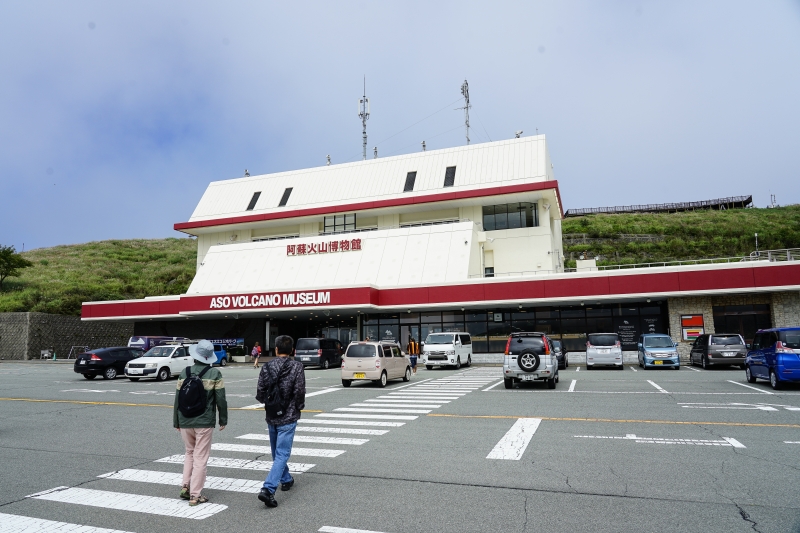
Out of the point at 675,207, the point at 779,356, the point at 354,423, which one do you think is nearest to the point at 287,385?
the point at 354,423

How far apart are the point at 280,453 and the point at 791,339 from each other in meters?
16.2

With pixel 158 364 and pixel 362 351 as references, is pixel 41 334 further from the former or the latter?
pixel 362 351

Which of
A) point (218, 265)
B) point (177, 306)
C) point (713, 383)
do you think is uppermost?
point (218, 265)

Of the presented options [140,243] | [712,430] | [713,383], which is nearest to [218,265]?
[713,383]

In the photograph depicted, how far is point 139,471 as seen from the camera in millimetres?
8008

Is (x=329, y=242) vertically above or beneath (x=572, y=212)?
beneath

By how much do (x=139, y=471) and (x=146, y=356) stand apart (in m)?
19.8

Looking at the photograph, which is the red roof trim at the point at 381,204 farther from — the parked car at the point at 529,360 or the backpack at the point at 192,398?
the backpack at the point at 192,398

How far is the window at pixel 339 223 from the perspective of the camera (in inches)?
1741

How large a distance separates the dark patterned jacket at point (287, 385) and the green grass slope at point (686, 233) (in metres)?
60.8

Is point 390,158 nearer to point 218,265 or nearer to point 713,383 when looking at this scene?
point 218,265

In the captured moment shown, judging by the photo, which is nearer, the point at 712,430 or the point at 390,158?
the point at 712,430

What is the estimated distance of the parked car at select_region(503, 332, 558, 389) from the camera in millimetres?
17812

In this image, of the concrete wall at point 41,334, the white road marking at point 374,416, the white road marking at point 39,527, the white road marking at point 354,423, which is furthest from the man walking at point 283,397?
the concrete wall at point 41,334
